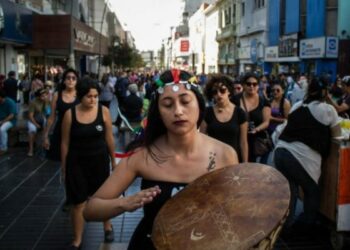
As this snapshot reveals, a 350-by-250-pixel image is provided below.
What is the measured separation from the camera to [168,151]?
8.63 ft

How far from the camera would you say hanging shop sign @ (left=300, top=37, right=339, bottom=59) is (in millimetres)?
28547

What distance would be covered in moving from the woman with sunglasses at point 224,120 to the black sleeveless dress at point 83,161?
3.60 feet

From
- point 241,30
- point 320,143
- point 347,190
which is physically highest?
point 241,30

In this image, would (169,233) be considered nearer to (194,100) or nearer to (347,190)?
(194,100)

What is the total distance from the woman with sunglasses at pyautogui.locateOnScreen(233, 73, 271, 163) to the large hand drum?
4.34 m

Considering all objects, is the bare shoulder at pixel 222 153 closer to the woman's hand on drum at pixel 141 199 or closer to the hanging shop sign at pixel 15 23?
the woman's hand on drum at pixel 141 199

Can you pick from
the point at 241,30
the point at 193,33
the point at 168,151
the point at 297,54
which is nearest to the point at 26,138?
the point at 168,151

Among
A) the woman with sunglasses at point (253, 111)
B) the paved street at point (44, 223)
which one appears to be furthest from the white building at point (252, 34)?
the woman with sunglasses at point (253, 111)

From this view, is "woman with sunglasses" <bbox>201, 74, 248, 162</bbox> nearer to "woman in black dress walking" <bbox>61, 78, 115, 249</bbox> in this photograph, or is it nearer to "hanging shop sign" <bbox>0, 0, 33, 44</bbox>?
"woman in black dress walking" <bbox>61, 78, 115, 249</bbox>

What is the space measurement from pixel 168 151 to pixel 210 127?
10.1ft

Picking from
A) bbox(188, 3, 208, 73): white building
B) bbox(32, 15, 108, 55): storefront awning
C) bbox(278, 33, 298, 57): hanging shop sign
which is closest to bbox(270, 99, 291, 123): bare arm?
A: bbox(32, 15, 108, 55): storefront awning

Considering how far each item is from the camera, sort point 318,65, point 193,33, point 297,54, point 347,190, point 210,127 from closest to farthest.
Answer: point 347,190
point 210,127
point 318,65
point 297,54
point 193,33

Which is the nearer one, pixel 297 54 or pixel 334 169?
pixel 334 169

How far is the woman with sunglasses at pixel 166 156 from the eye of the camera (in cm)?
253
